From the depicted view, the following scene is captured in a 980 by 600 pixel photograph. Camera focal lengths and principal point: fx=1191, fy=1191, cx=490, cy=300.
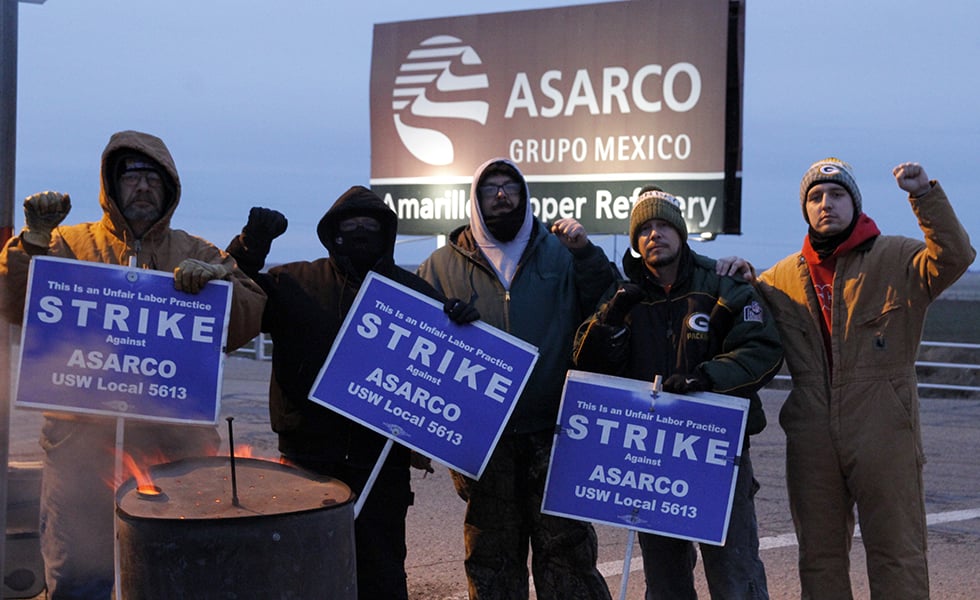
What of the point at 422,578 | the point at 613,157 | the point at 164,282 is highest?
the point at 613,157

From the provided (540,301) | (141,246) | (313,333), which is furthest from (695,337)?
(141,246)

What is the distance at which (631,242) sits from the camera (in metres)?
5.20

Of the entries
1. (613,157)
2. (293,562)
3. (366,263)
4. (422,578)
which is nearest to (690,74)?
(613,157)

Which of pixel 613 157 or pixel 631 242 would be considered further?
pixel 613 157

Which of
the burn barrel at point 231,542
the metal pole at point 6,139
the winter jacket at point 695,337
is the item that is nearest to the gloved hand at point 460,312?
the winter jacket at point 695,337

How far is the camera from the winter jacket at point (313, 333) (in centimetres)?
488

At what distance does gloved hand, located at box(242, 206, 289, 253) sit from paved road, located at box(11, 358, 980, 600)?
123 centimetres

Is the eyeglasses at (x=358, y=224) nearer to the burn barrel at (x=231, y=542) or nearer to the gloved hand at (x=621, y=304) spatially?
the gloved hand at (x=621, y=304)

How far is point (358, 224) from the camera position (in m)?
5.02

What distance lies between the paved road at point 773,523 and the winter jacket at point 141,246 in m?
1.13

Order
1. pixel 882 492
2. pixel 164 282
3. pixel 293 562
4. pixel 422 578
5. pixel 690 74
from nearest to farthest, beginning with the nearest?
pixel 293 562 → pixel 164 282 → pixel 882 492 → pixel 422 578 → pixel 690 74

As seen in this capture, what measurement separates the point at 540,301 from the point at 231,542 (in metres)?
1.93

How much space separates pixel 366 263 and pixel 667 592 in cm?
190

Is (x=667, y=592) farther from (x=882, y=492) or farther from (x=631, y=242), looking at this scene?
(x=631, y=242)
